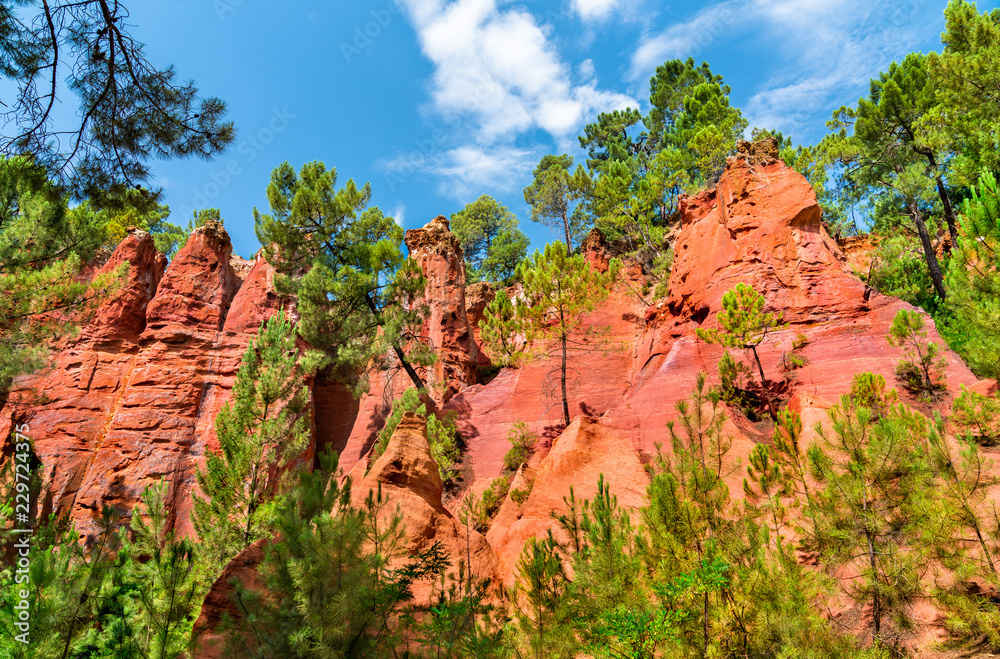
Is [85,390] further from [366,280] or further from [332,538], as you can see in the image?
[332,538]

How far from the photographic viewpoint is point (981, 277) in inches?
244

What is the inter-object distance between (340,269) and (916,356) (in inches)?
698

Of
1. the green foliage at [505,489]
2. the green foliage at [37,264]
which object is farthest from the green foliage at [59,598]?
the green foliage at [505,489]

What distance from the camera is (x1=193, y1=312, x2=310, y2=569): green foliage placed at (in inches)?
388

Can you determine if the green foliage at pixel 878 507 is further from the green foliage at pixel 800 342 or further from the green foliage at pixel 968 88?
the green foliage at pixel 800 342

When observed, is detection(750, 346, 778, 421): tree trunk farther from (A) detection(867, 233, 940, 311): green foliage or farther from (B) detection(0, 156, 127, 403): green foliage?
(B) detection(0, 156, 127, 403): green foliage

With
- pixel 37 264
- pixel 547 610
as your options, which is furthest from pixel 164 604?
pixel 37 264

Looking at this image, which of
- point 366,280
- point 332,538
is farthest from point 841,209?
point 332,538

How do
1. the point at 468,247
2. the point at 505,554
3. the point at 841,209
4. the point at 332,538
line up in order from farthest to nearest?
the point at 468,247 → the point at 841,209 → the point at 505,554 → the point at 332,538

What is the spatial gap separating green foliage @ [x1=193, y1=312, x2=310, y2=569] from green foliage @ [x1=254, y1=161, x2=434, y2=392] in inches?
208

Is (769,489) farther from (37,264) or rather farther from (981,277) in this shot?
(37,264)

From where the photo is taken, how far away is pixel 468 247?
1527 inches

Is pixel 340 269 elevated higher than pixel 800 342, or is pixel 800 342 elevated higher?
pixel 340 269

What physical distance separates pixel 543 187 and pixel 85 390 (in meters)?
26.6
